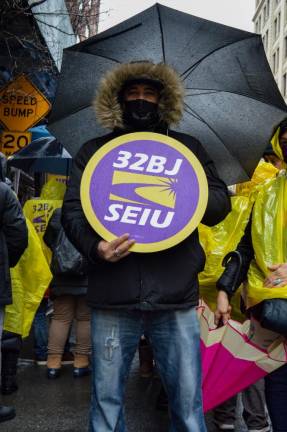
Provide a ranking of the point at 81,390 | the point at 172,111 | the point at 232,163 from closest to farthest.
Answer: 1. the point at 172,111
2. the point at 232,163
3. the point at 81,390

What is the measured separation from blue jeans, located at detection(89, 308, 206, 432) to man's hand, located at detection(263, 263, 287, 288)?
1.33 ft

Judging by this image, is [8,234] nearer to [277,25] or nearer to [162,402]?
[162,402]

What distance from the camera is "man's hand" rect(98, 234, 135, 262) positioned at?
2398 mm

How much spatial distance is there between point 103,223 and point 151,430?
210cm

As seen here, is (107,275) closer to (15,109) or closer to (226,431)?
(226,431)

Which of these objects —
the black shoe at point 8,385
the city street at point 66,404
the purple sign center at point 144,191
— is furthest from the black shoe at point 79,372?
the purple sign center at point 144,191

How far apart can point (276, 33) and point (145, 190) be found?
6821 cm

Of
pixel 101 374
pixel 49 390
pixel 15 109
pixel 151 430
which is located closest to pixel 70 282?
pixel 49 390

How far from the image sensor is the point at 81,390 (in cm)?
Result: 498

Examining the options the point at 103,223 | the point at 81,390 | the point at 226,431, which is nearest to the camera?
the point at 103,223

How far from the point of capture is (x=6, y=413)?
420cm

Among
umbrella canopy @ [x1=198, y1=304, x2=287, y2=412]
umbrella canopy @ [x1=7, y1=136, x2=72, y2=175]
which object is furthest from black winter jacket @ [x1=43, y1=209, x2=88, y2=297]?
umbrella canopy @ [x1=198, y1=304, x2=287, y2=412]

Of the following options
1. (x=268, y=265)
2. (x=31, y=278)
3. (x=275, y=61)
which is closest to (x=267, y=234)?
(x=268, y=265)

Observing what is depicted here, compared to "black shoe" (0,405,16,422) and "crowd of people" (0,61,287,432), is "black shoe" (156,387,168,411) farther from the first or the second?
"crowd of people" (0,61,287,432)
